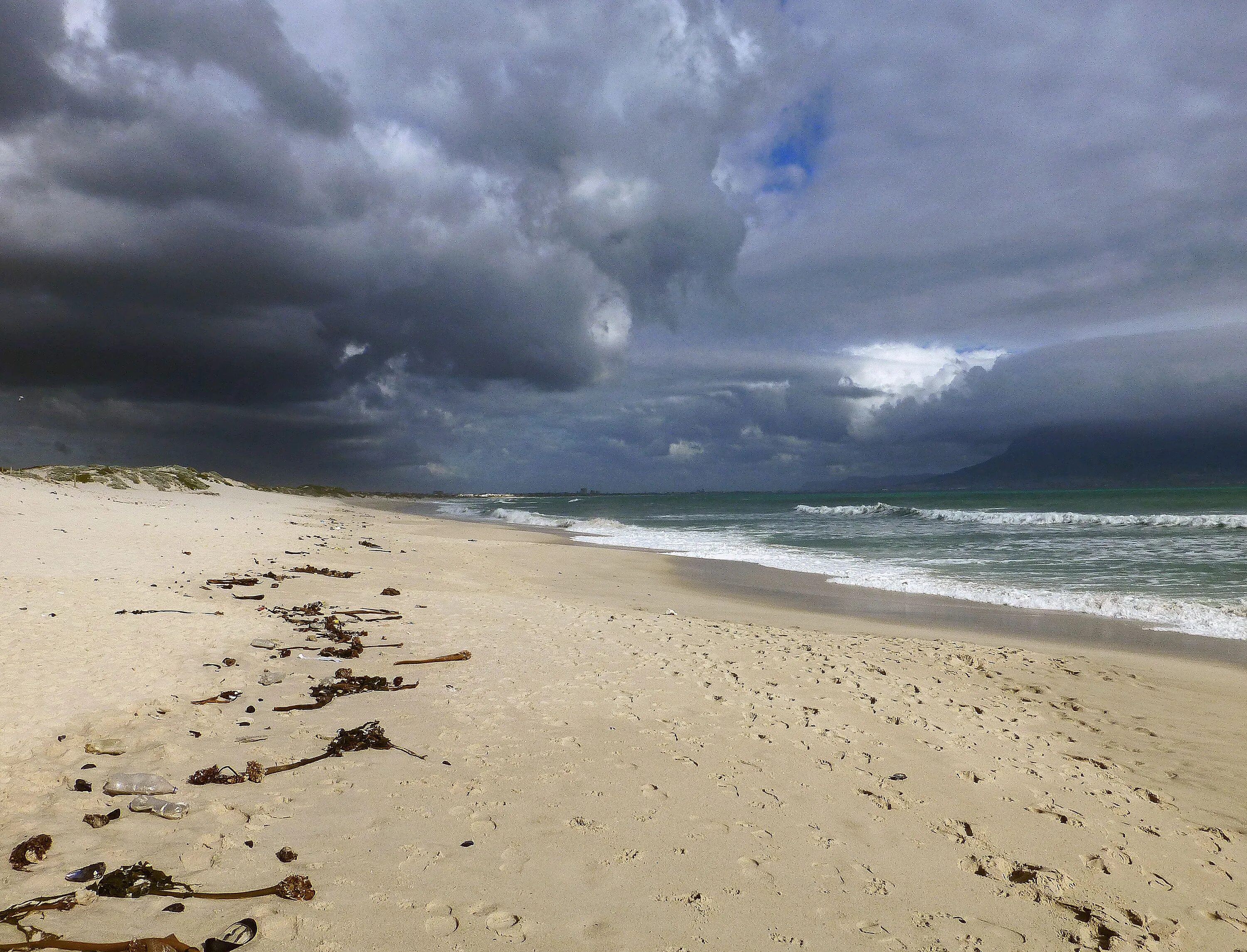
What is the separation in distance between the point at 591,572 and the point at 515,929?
15833 millimetres

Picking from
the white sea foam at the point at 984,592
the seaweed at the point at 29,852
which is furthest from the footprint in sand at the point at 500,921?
the white sea foam at the point at 984,592

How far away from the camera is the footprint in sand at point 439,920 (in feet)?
10.3

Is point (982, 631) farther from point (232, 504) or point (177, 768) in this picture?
point (232, 504)

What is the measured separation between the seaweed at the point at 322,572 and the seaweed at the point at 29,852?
10.7 meters

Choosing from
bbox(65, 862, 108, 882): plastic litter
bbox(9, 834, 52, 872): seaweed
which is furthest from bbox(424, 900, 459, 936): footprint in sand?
bbox(9, 834, 52, 872): seaweed

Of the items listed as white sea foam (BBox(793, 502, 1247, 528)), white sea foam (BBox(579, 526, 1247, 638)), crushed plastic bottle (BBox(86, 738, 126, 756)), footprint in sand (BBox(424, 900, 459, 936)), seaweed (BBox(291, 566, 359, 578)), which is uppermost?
white sea foam (BBox(793, 502, 1247, 528))

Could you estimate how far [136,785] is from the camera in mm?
4258

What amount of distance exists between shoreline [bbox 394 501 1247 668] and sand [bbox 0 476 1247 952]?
780 millimetres

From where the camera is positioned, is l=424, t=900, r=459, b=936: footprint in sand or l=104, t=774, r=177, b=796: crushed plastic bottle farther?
l=104, t=774, r=177, b=796: crushed plastic bottle

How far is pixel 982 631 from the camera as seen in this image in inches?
450

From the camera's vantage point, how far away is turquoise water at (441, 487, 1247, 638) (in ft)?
45.6

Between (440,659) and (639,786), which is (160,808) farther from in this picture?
(440,659)

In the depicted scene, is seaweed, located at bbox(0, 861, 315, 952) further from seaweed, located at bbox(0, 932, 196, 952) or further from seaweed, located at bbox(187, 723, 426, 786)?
seaweed, located at bbox(187, 723, 426, 786)

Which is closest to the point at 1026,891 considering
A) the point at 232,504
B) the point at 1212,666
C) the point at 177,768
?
the point at 177,768
